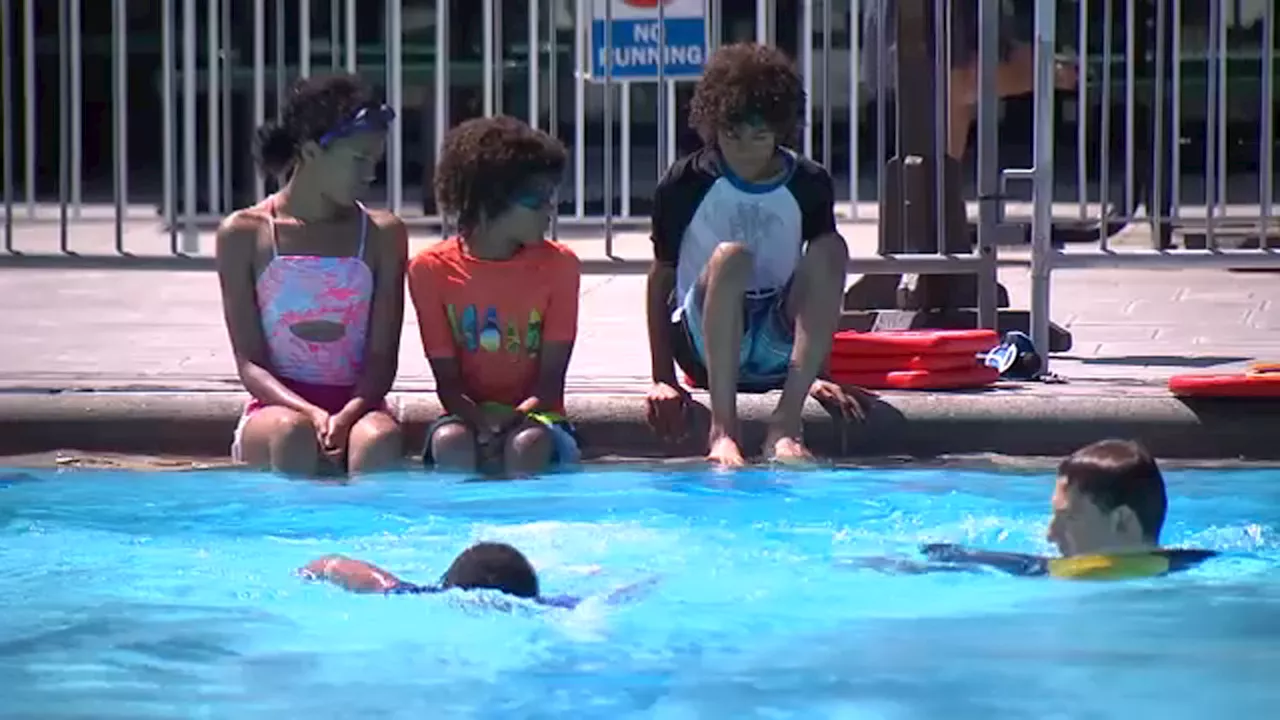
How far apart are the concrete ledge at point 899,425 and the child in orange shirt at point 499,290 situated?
1.11 feet

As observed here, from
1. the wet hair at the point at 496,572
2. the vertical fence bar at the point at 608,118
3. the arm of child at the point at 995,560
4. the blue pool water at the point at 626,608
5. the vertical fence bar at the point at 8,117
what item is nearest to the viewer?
the blue pool water at the point at 626,608

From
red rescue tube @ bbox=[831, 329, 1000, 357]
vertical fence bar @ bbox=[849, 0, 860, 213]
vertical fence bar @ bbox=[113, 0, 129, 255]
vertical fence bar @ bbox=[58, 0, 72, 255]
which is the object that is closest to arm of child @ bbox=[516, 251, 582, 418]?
red rescue tube @ bbox=[831, 329, 1000, 357]

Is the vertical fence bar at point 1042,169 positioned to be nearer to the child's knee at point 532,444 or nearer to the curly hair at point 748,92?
the curly hair at point 748,92

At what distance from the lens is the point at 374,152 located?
7.34 m

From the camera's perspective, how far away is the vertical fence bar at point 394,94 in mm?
8750

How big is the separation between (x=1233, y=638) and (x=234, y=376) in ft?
14.0

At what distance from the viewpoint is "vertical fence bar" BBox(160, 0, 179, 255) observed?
8.61 m

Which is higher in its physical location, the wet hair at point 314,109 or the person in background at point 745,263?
the wet hair at point 314,109

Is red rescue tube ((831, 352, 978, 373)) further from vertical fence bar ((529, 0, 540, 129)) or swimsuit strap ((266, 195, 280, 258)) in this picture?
swimsuit strap ((266, 195, 280, 258))

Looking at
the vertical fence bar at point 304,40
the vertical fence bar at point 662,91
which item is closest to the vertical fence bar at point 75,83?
the vertical fence bar at point 304,40

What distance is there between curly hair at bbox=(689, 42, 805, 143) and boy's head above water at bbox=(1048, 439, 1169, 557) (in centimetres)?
207

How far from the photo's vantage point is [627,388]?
8109 mm

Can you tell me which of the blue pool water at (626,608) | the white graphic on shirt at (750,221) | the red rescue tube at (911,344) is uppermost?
the white graphic on shirt at (750,221)

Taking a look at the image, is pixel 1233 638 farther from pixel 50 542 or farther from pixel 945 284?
pixel 945 284
